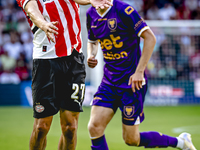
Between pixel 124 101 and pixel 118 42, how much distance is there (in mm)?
669

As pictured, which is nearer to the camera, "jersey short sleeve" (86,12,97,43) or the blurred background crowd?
"jersey short sleeve" (86,12,97,43)

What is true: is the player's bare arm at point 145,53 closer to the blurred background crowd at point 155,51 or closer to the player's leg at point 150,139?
the player's leg at point 150,139

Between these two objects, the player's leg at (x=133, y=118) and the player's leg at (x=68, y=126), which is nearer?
the player's leg at (x=68, y=126)

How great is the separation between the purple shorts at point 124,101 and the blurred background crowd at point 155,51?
24.1 ft

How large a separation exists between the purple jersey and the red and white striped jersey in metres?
0.34

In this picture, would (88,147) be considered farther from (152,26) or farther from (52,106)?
(152,26)

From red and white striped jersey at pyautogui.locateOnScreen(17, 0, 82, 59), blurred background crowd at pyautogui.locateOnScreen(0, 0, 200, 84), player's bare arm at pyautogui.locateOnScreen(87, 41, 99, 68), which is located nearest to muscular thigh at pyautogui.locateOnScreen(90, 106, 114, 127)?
player's bare arm at pyautogui.locateOnScreen(87, 41, 99, 68)

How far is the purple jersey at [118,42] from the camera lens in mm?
3805

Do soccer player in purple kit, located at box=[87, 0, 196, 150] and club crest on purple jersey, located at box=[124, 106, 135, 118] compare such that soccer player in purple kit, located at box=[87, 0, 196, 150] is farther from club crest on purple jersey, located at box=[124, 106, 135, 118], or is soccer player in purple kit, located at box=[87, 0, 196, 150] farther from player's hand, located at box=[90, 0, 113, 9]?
player's hand, located at box=[90, 0, 113, 9]

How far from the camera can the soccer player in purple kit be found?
12.2 ft

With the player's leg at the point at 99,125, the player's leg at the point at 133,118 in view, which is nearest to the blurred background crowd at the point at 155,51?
the player's leg at the point at 133,118

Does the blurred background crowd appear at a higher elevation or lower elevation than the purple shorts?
lower

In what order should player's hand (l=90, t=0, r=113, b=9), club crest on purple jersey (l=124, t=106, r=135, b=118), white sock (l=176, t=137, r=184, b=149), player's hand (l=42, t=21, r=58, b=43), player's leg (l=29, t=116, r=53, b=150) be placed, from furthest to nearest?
1. white sock (l=176, t=137, r=184, b=149)
2. club crest on purple jersey (l=124, t=106, r=135, b=118)
3. player's leg (l=29, t=116, r=53, b=150)
4. player's hand (l=90, t=0, r=113, b=9)
5. player's hand (l=42, t=21, r=58, b=43)

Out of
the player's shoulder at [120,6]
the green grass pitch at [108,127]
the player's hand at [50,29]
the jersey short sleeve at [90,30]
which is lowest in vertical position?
the green grass pitch at [108,127]
